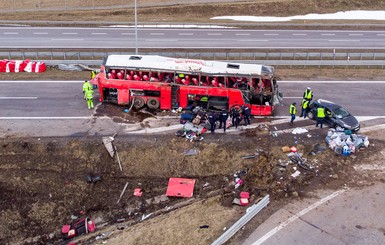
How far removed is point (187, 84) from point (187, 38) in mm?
17488

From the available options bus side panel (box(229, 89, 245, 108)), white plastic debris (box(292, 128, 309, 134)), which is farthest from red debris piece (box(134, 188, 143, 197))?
white plastic debris (box(292, 128, 309, 134))

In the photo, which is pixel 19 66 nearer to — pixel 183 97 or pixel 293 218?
pixel 183 97

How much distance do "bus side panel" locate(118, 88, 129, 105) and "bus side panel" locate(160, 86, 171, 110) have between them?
6.58 feet

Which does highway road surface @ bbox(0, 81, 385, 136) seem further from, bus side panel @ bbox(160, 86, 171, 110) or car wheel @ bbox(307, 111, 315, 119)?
bus side panel @ bbox(160, 86, 171, 110)

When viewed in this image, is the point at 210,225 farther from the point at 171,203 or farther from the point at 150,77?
the point at 150,77

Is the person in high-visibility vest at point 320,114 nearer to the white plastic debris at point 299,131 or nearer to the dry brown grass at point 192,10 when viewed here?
the white plastic debris at point 299,131

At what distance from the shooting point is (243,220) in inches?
523

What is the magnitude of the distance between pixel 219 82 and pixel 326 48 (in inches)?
714

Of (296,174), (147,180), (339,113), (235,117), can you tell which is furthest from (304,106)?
(147,180)

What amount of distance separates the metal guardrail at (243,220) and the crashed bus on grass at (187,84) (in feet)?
24.7

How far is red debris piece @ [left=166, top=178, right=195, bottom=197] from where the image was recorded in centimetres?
1580

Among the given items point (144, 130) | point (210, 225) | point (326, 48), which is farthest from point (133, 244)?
point (326, 48)

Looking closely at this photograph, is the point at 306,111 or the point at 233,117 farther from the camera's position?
the point at 306,111

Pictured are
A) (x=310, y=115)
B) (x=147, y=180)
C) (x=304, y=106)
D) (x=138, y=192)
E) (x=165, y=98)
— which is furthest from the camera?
(x=165, y=98)
